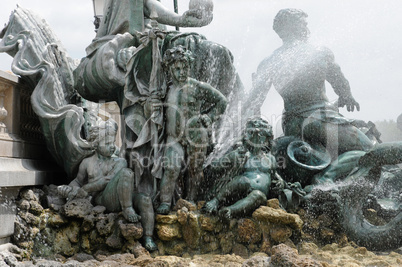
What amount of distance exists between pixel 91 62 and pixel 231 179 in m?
2.23

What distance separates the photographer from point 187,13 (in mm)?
6488

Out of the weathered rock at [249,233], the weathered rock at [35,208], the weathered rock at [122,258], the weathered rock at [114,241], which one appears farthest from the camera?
the weathered rock at [35,208]

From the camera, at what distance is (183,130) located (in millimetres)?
5594

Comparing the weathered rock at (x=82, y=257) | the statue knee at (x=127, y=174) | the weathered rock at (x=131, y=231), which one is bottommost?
the weathered rock at (x=82, y=257)

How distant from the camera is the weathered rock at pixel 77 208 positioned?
5.25 m

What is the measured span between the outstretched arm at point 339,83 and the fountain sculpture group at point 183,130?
0.7 inches

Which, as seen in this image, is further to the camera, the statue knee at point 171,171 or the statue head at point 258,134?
the statue head at point 258,134

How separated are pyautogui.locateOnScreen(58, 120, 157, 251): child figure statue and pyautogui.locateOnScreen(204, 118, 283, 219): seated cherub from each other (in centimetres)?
66

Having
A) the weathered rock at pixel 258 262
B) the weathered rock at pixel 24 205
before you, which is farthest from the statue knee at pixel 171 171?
the weathered rock at pixel 258 262

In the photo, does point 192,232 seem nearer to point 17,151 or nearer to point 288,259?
point 288,259

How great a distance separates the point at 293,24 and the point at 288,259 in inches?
169

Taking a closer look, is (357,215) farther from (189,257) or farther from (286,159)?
(189,257)

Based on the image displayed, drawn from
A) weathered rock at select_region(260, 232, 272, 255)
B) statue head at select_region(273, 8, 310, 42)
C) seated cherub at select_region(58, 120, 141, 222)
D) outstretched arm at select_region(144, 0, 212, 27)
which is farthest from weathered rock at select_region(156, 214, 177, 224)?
statue head at select_region(273, 8, 310, 42)

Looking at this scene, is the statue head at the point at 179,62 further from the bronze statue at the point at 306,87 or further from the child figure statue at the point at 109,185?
the bronze statue at the point at 306,87
